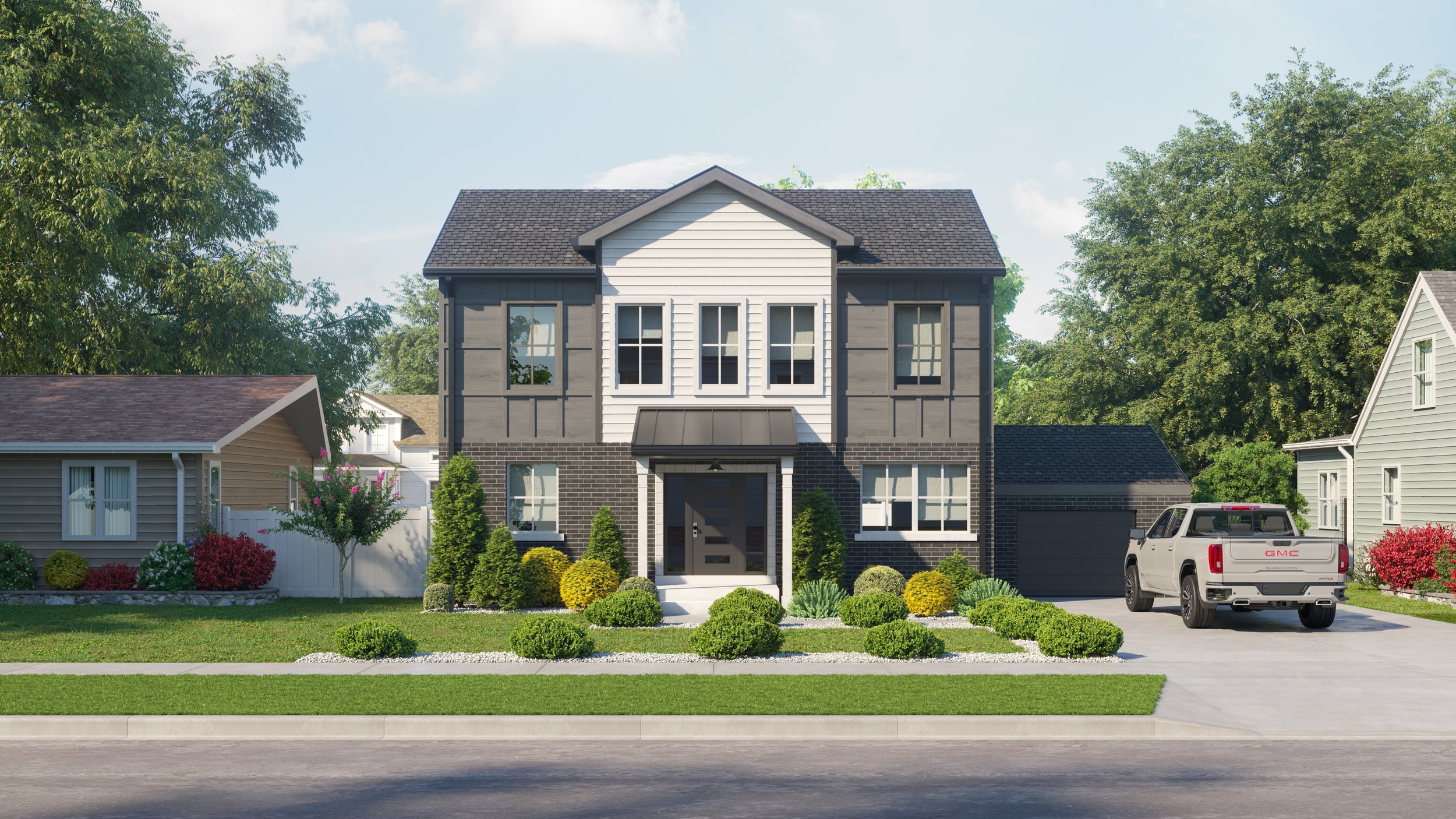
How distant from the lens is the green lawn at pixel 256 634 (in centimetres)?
1639

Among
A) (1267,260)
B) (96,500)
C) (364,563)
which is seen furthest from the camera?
(1267,260)

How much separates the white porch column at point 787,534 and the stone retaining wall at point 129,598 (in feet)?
32.5

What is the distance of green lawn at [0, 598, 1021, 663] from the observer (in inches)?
645

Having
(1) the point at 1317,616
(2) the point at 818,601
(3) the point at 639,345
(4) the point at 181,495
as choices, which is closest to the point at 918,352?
(3) the point at 639,345

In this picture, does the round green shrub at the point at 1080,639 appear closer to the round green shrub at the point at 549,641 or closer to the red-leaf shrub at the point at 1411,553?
the round green shrub at the point at 549,641

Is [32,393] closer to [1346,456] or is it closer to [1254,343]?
[1346,456]

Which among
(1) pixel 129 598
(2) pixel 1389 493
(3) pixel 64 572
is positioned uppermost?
(2) pixel 1389 493

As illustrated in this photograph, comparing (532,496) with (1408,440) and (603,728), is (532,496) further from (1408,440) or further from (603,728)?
(1408,440)

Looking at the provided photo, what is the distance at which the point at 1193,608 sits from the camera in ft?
66.9

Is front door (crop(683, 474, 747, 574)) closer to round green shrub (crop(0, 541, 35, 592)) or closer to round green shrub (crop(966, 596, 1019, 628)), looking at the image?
round green shrub (crop(966, 596, 1019, 628))

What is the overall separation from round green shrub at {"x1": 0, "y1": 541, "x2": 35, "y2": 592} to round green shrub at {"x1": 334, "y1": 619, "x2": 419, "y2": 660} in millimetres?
11373

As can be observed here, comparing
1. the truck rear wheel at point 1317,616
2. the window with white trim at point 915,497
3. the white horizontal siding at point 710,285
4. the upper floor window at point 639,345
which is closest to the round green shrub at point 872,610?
the window with white trim at point 915,497

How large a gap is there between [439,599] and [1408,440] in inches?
900

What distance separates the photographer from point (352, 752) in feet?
34.3
